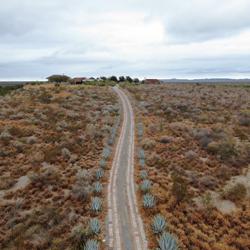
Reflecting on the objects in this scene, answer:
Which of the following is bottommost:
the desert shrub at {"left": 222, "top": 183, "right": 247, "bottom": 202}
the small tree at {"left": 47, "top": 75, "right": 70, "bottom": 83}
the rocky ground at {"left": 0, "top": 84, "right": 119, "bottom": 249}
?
the desert shrub at {"left": 222, "top": 183, "right": 247, "bottom": 202}

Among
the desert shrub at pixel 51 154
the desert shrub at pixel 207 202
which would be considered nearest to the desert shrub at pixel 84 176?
the desert shrub at pixel 51 154

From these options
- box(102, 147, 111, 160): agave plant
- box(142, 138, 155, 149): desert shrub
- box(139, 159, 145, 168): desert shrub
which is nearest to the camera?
box(139, 159, 145, 168): desert shrub

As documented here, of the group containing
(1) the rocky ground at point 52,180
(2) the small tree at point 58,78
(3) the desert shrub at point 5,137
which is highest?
(2) the small tree at point 58,78

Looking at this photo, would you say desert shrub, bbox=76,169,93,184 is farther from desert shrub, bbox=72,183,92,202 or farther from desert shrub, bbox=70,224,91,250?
desert shrub, bbox=70,224,91,250

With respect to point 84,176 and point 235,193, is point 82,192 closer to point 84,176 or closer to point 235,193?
point 84,176

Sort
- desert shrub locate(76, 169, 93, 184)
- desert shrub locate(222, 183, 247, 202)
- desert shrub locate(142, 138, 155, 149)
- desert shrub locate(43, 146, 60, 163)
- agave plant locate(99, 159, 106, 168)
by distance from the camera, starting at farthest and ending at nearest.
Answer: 1. desert shrub locate(142, 138, 155, 149)
2. desert shrub locate(43, 146, 60, 163)
3. agave plant locate(99, 159, 106, 168)
4. desert shrub locate(76, 169, 93, 184)
5. desert shrub locate(222, 183, 247, 202)

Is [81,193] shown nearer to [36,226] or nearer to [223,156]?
[36,226]

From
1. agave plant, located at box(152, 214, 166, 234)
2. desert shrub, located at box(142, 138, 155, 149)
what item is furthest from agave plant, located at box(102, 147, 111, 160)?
agave plant, located at box(152, 214, 166, 234)

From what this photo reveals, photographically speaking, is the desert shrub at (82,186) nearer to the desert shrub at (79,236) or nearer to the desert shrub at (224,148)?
the desert shrub at (79,236)
